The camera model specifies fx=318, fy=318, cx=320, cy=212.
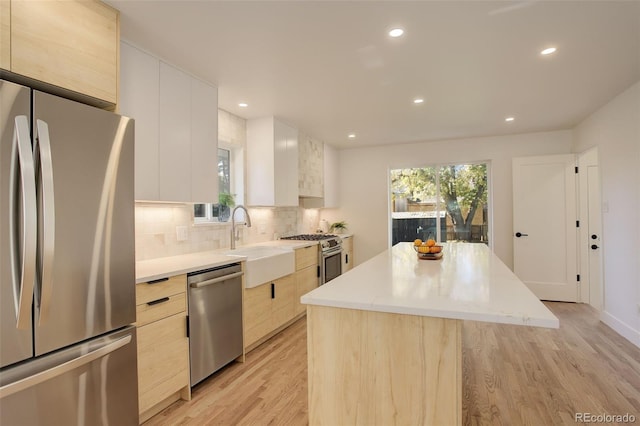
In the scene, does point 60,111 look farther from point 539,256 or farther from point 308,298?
point 539,256

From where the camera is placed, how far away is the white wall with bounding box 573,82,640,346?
296 cm

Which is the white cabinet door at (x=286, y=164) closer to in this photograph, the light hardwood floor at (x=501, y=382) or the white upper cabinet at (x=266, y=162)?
the white upper cabinet at (x=266, y=162)

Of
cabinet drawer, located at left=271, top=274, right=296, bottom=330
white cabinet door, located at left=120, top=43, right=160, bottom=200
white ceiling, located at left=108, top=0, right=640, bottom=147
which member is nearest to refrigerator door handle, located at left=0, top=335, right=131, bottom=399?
Result: white cabinet door, located at left=120, top=43, right=160, bottom=200

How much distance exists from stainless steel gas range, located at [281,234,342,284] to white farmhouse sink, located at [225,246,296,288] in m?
0.77

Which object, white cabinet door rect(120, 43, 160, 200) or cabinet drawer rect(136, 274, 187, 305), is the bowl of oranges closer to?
cabinet drawer rect(136, 274, 187, 305)

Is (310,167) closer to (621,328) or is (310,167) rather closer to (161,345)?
(161,345)

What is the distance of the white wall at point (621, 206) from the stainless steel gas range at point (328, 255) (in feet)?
10.3

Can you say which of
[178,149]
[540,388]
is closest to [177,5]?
[178,149]

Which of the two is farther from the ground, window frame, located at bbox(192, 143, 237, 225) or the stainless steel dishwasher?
window frame, located at bbox(192, 143, 237, 225)

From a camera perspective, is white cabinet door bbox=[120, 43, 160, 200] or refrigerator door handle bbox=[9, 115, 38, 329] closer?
refrigerator door handle bbox=[9, 115, 38, 329]

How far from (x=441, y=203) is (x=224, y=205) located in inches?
143

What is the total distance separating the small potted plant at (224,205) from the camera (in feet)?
11.3

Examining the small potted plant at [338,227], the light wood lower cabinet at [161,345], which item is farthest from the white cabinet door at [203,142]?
the small potted plant at [338,227]

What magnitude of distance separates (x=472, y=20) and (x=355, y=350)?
200 centimetres
